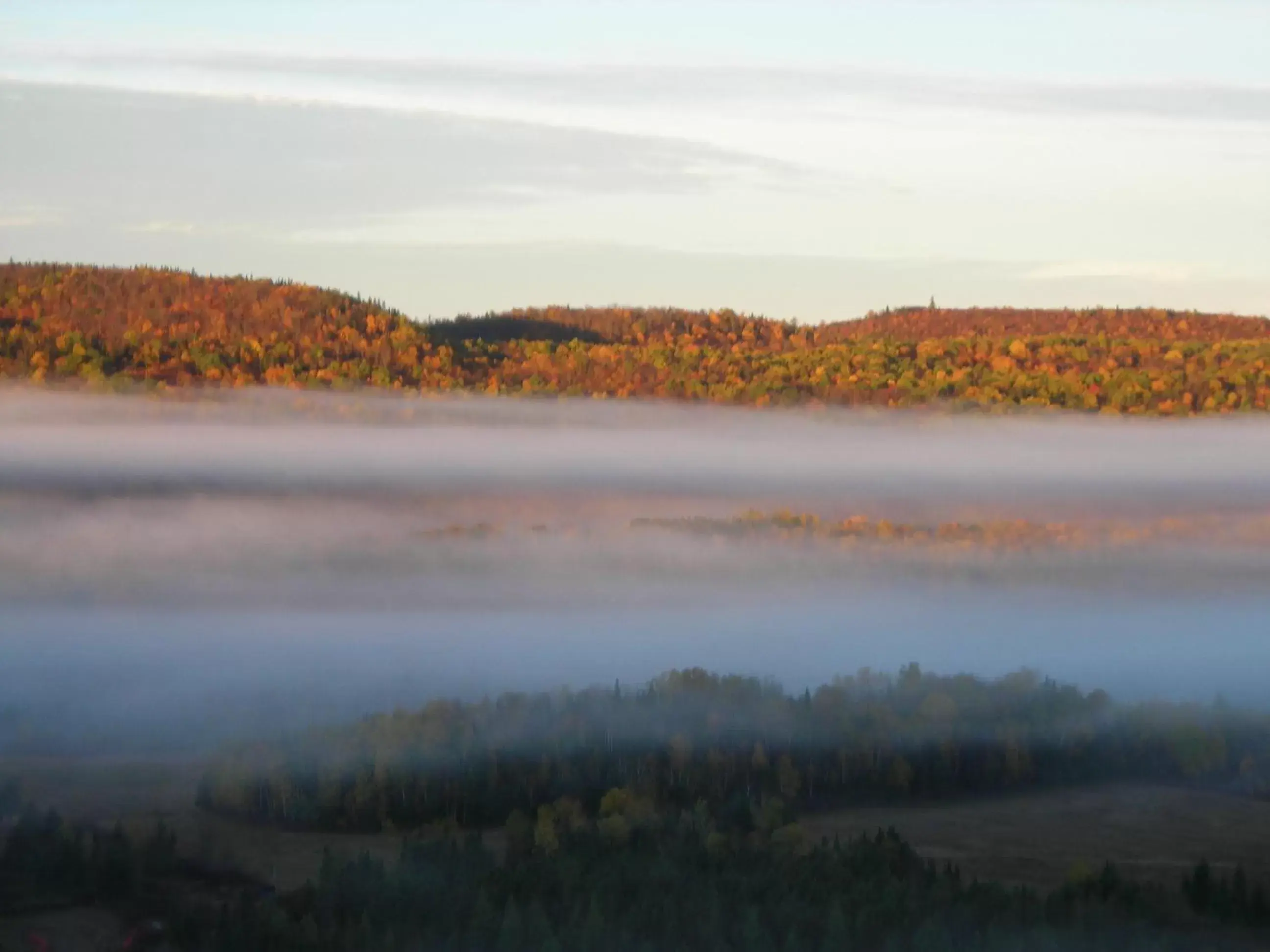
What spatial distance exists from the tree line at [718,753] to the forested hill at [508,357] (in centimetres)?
2320

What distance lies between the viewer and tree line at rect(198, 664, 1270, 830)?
9.73 meters

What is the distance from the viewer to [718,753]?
10.5m

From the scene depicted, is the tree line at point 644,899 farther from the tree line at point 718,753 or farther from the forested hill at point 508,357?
the forested hill at point 508,357

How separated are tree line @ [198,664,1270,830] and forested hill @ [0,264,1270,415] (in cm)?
2320

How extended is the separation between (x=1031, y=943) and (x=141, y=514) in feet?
76.0

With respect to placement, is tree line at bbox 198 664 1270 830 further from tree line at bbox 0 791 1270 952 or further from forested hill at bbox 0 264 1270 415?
forested hill at bbox 0 264 1270 415

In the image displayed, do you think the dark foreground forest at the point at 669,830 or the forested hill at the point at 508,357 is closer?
the dark foreground forest at the point at 669,830

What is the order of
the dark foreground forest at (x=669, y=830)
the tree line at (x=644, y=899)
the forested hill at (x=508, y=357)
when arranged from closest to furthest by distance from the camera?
1. the tree line at (x=644, y=899)
2. the dark foreground forest at (x=669, y=830)
3. the forested hill at (x=508, y=357)

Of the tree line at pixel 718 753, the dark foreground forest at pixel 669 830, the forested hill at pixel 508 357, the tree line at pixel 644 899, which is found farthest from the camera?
the forested hill at pixel 508 357

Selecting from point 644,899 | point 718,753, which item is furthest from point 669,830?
point 718,753

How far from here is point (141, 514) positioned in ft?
92.1

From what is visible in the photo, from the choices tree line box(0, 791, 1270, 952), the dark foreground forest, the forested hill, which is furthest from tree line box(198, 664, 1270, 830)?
the forested hill

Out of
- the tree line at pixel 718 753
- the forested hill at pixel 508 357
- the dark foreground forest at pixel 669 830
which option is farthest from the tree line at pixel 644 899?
the forested hill at pixel 508 357

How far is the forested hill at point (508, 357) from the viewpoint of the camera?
33875 mm
